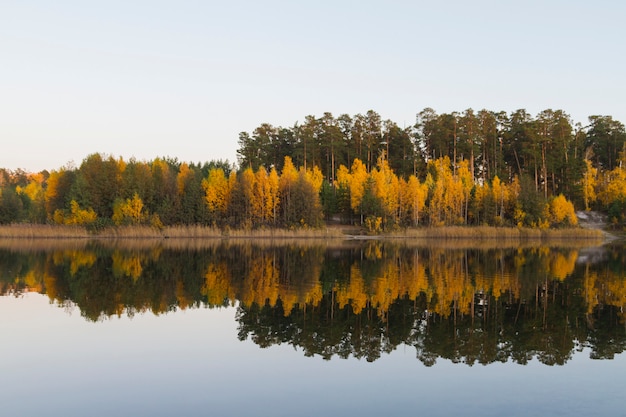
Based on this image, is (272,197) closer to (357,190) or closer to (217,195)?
(217,195)

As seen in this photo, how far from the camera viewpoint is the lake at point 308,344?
33.5 feet

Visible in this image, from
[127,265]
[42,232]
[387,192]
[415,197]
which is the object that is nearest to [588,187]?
[415,197]

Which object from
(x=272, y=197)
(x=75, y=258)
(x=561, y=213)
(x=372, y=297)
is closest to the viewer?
(x=372, y=297)

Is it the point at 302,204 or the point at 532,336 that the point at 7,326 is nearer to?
the point at 532,336

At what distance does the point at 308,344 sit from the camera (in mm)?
14164

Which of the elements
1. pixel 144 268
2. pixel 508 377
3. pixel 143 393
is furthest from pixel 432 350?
pixel 144 268

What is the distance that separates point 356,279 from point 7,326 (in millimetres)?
15847

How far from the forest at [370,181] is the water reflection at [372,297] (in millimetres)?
26965

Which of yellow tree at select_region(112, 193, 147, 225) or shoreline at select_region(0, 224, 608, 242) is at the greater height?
yellow tree at select_region(112, 193, 147, 225)

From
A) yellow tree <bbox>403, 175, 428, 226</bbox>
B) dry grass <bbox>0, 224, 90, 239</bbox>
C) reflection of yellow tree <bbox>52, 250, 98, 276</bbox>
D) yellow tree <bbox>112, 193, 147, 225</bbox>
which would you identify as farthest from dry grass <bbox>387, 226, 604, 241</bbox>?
reflection of yellow tree <bbox>52, 250, 98, 276</bbox>

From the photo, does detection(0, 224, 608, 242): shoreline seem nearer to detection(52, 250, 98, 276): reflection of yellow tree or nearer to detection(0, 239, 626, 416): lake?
detection(52, 250, 98, 276): reflection of yellow tree

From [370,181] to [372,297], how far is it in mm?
49215

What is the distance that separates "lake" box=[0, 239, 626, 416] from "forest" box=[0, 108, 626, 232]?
37264 mm

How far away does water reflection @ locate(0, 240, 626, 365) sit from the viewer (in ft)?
47.7
